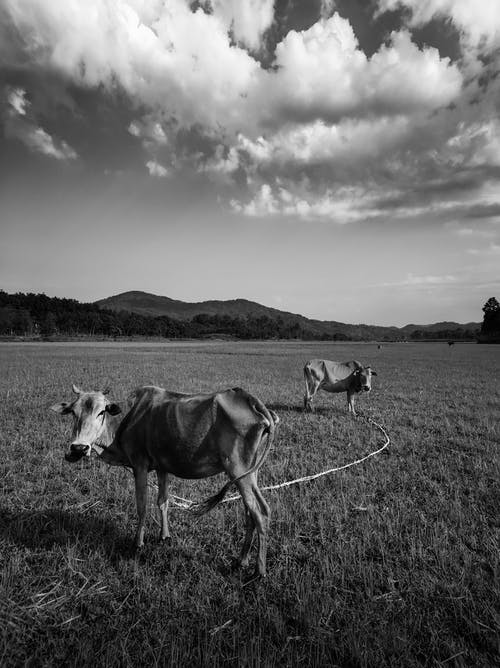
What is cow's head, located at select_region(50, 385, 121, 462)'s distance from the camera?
4.75 m

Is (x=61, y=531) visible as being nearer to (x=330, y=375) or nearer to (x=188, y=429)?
(x=188, y=429)

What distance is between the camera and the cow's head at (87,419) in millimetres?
4746

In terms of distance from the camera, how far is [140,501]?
4.93 metres

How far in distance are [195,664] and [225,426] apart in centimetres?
229

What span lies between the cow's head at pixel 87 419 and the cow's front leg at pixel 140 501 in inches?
30.6

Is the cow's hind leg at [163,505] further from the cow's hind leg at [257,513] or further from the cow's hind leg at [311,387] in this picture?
the cow's hind leg at [311,387]

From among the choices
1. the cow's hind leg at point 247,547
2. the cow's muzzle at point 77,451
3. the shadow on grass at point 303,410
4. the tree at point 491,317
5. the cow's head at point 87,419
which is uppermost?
the tree at point 491,317

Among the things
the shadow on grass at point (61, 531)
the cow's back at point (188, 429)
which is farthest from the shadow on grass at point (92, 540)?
the cow's back at point (188, 429)

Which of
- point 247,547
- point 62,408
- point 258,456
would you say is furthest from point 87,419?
point 247,547

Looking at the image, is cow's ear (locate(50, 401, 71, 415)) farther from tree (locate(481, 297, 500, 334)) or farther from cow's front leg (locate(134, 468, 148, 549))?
tree (locate(481, 297, 500, 334))

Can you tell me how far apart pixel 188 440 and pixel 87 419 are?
4.92 feet

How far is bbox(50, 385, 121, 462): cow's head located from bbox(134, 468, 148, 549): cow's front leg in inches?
30.6

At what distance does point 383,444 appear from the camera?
1005 centimetres

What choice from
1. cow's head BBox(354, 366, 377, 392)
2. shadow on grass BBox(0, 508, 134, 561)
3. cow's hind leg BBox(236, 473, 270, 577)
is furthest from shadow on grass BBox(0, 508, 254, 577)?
cow's head BBox(354, 366, 377, 392)
